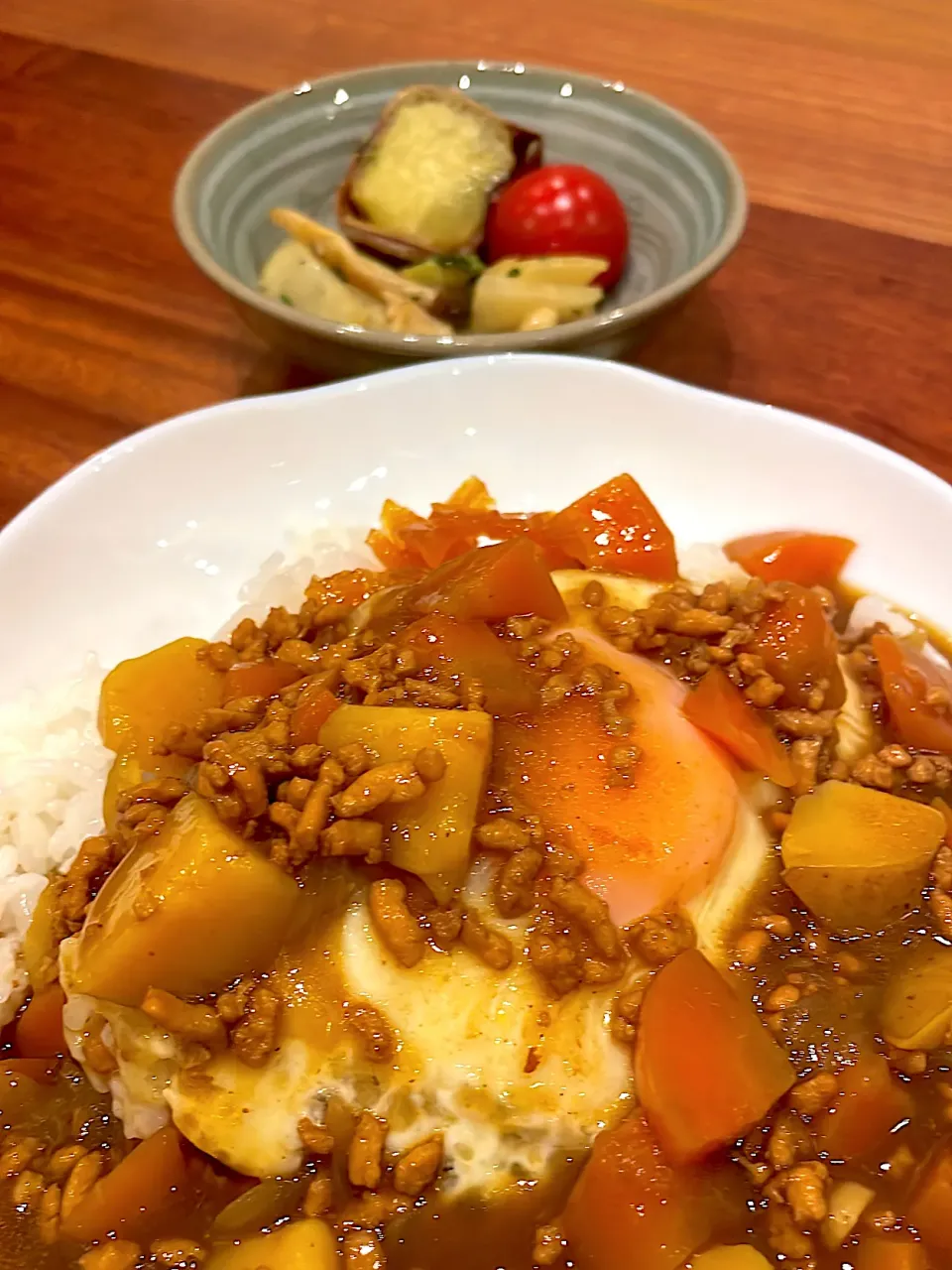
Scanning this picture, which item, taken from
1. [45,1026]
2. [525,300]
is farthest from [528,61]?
[45,1026]

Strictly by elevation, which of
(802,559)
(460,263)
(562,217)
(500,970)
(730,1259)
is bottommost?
(730,1259)

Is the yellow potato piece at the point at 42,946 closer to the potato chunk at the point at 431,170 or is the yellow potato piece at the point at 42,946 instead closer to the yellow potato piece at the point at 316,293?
the yellow potato piece at the point at 316,293

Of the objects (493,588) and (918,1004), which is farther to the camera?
(493,588)

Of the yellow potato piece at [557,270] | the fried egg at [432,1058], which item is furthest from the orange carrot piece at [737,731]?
the yellow potato piece at [557,270]

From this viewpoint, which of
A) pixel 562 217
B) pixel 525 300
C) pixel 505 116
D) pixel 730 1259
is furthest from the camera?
pixel 505 116

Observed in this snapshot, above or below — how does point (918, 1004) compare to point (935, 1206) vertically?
above

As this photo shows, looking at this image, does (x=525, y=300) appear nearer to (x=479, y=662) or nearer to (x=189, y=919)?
(x=479, y=662)
